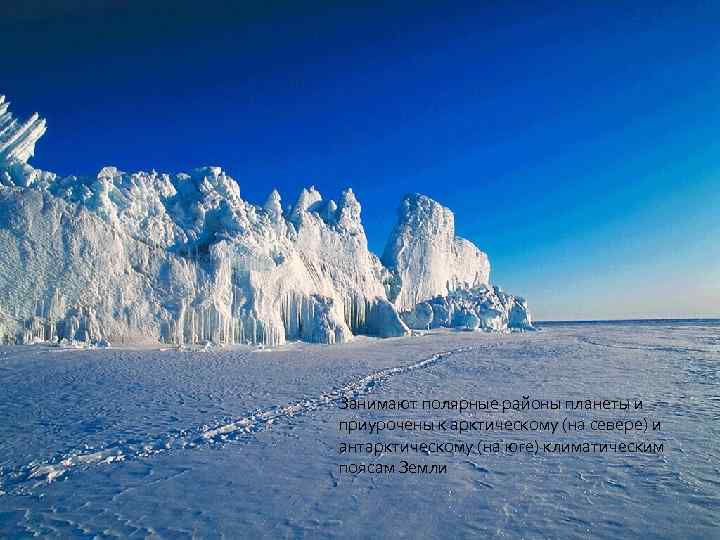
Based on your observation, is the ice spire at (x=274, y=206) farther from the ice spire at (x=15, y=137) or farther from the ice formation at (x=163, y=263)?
the ice spire at (x=15, y=137)

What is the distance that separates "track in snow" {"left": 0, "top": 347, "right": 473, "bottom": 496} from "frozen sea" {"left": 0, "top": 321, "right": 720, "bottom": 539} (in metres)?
0.04

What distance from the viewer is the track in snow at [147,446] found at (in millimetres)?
6090

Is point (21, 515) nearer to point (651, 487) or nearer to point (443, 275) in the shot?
point (651, 487)

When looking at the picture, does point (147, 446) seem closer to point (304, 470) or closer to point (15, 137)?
point (304, 470)

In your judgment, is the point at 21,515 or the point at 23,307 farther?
the point at 23,307

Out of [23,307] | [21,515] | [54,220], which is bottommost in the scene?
[21,515]

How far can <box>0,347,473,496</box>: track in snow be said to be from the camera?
6090mm

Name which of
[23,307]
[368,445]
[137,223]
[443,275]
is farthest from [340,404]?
[443,275]

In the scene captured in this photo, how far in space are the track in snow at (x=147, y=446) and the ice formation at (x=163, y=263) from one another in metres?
16.1

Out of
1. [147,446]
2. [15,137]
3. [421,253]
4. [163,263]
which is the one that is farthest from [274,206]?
[147,446]

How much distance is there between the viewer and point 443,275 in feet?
189

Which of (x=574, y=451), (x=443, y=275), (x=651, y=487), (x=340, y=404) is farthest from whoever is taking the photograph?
(x=443, y=275)

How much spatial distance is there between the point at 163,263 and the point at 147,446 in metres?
19.9

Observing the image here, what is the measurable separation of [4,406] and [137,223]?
60.0 feet
